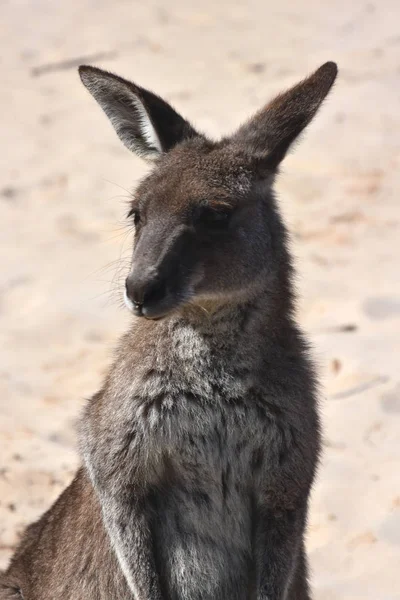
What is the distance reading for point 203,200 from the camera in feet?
12.1

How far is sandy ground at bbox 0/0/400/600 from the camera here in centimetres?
543

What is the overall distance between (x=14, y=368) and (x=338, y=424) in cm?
190

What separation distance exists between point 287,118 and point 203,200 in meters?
0.41

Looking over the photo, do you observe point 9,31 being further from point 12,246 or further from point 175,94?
point 12,246

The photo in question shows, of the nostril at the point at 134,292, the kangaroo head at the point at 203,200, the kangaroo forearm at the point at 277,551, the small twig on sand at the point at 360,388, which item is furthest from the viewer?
the small twig on sand at the point at 360,388

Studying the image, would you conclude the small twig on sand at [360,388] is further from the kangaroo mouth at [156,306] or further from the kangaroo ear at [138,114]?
the kangaroo mouth at [156,306]

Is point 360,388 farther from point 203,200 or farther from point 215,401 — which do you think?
point 203,200

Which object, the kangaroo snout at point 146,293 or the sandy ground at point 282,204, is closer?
the kangaroo snout at point 146,293

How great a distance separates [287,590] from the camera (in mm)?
3914

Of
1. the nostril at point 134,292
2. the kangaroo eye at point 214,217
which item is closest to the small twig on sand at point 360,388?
the kangaroo eye at point 214,217

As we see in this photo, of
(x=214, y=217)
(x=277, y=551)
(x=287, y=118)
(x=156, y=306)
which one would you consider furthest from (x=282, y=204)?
(x=156, y=306)

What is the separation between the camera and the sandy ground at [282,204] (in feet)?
17.8

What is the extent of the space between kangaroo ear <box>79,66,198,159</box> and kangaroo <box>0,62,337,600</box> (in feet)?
0.07

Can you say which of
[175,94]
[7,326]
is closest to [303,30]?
[175,94]
